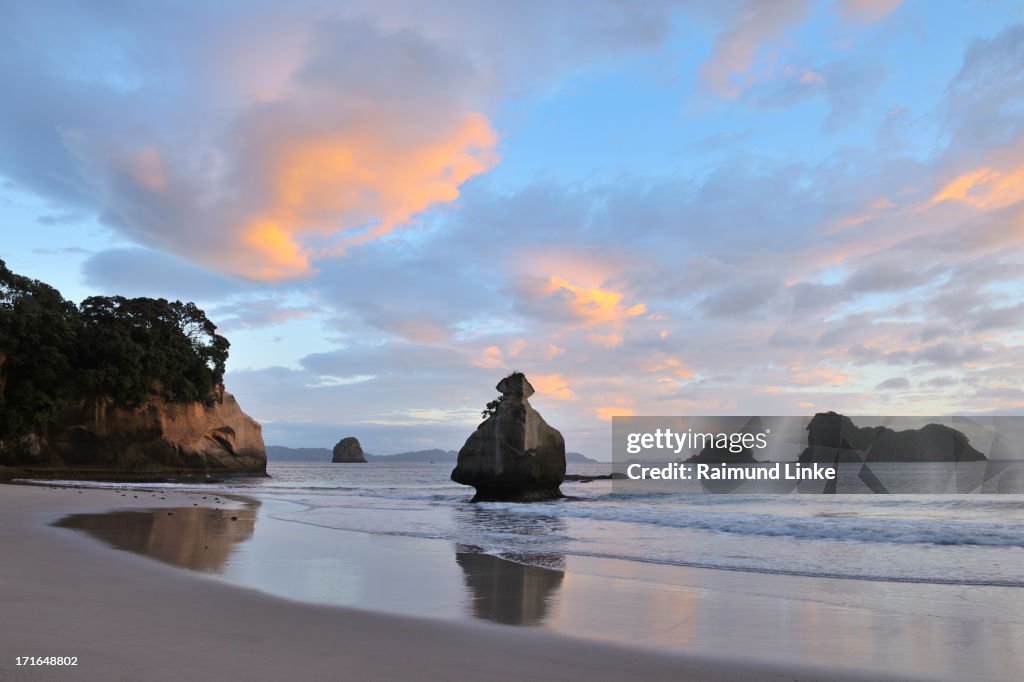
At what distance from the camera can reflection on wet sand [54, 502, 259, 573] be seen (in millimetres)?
10363

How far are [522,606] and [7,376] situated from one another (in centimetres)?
5982

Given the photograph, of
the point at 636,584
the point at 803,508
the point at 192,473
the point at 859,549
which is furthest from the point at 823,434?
the point at 636,584

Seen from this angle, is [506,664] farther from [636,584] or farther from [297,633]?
[636,584]

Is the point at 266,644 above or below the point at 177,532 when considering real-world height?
above

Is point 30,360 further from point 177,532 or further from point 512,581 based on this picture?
point 512,581

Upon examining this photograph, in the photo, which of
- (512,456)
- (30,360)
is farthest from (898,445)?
(30,360)

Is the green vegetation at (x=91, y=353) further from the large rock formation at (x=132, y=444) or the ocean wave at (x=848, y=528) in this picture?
the ocean wave at (x=848, y=528)

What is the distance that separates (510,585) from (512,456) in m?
23.4

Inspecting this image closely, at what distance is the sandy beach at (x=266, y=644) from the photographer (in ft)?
14.4

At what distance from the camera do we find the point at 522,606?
7.33 meters

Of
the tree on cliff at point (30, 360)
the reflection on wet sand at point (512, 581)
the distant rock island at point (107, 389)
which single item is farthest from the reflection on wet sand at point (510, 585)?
the tree on cliff at point (30, 360)

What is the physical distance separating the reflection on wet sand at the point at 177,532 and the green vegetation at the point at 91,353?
41.6 meters

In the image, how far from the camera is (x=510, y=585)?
886 cm

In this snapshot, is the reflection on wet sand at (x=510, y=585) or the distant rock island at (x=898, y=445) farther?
the distant rock island at (x=898, y=445)
